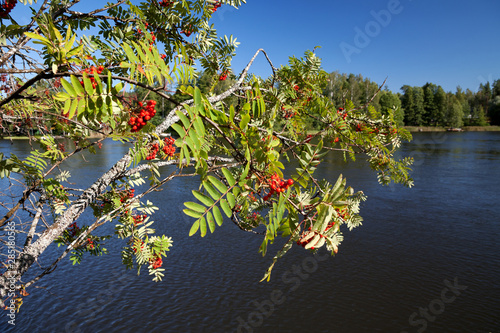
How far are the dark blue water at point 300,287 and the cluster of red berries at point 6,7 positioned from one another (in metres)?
9.40

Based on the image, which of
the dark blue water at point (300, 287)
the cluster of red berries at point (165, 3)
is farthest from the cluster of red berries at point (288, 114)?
the dark blue water at point (300, 287)

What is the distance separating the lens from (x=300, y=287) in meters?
12.4

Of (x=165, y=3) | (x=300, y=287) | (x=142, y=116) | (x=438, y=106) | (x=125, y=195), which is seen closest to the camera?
(x=142, y=116)

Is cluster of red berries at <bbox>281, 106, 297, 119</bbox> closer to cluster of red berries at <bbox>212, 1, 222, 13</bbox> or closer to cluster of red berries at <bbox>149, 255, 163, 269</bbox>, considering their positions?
cluster of red berries at <bbox>212, 1, 222, 13</bbox>

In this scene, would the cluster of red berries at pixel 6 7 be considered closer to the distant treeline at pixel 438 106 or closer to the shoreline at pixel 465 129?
the distant treeline at pixel 438 106

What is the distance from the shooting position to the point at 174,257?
14.3m

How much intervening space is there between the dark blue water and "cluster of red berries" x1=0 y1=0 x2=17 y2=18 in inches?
370

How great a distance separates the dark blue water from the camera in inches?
412

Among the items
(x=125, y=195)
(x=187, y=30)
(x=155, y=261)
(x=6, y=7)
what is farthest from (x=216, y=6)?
(x=155, y=261)

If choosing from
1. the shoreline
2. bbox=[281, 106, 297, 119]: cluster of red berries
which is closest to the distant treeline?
the shoreline

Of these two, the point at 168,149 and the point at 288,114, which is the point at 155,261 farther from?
the point at 288,114

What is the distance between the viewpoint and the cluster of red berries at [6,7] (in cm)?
337

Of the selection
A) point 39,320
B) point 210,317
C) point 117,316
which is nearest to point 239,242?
point 210,317

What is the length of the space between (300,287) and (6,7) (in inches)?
464
